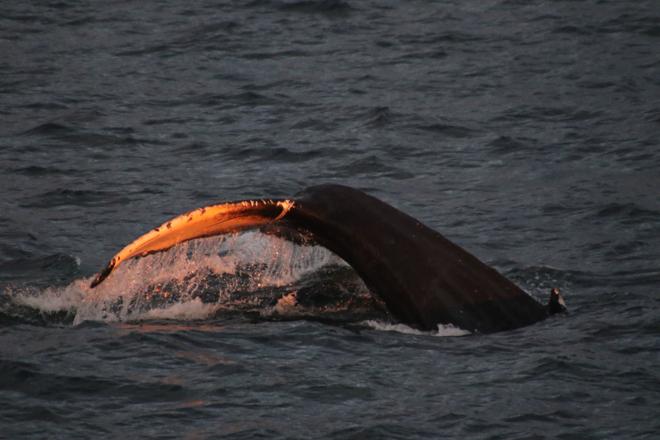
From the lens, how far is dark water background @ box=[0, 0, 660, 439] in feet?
29.9

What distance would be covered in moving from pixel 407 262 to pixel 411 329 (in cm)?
58

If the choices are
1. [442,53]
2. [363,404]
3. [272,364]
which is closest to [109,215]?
[272,364]

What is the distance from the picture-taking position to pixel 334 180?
16844 millimetres

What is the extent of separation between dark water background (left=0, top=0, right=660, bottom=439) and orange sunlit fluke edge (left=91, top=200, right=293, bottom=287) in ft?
2.94

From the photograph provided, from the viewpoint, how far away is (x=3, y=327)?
35.7 ft

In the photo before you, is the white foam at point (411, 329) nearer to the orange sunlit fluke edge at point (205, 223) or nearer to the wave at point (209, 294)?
the wave at point (209, 294)

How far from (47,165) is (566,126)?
6636mm

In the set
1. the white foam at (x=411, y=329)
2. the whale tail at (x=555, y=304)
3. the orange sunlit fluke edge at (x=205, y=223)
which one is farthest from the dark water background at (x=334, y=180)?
the orange sunlit fluke edge at (x=205, y=223)

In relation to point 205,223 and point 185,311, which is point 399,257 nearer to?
point 205,223

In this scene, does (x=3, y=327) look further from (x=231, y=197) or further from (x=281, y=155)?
(x=281, y=155)

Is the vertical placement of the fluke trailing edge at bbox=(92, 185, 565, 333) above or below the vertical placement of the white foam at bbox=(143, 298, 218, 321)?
above

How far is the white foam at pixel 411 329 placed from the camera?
32.4 feet

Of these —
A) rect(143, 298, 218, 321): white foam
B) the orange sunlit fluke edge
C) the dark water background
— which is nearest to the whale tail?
the dark water background

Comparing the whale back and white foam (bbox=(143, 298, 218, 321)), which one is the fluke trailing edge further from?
white foam (bbox=(143, 298, 218, 321))
